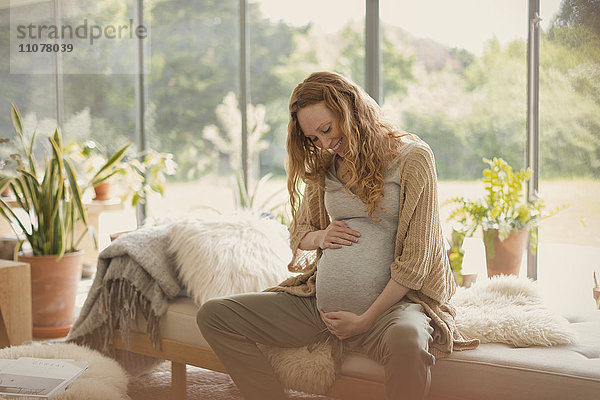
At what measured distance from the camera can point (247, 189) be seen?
174 inches

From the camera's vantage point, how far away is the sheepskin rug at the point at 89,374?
1.80 meters

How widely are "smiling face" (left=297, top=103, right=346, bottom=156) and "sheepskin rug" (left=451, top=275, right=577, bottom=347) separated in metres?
0.71

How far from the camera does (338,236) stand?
2.03m

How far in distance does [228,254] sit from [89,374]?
2.35 ft

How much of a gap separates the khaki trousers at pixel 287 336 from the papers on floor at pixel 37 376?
1.44ft

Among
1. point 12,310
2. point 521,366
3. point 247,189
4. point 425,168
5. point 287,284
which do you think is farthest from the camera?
point 247,189

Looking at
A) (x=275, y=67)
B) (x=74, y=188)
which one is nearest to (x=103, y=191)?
(x=74, y=188)

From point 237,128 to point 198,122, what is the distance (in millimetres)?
450

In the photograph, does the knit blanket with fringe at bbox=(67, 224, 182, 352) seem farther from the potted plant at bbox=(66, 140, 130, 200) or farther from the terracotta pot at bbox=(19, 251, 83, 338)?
the potted plant at bbox=(66, 140, 130, 200)

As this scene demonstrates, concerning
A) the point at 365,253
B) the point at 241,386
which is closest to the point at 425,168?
the point at 365,253

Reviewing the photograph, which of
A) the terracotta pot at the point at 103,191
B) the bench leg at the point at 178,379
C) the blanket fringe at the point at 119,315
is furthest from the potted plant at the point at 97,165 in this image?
the bench leg at the point at 178,379

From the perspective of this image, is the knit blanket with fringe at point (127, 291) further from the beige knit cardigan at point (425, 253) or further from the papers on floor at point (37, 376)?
the beige knit cardigan at point (425, 253)

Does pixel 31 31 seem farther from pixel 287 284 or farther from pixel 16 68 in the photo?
pixel 287 284

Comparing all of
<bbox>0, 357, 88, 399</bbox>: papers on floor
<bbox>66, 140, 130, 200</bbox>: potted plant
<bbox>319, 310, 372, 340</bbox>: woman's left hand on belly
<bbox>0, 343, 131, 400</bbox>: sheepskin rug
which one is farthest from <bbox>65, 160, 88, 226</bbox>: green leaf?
<bbox>319, 310, 372, 340</bbox>: woman's left hand on belly
